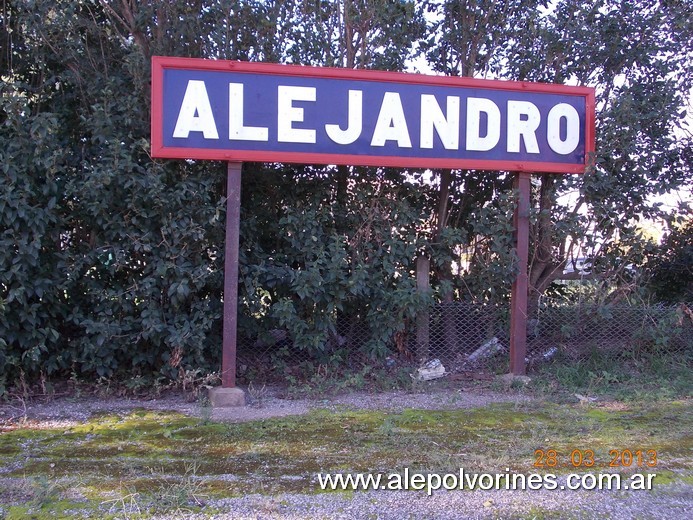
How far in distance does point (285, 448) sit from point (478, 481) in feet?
4.61

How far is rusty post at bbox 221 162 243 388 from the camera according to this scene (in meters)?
5.54

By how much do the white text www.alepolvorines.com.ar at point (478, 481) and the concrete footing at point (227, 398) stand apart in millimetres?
1804

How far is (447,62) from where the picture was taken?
7109 millimetres

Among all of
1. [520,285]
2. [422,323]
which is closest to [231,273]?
[422,323]

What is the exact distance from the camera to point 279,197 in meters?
6.40

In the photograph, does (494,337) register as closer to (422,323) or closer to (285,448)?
(422,323)

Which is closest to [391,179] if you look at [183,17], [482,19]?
[482,19]

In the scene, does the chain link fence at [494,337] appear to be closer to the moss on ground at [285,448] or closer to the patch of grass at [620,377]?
the patch of grass at [620,377]

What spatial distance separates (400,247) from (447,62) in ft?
7.94

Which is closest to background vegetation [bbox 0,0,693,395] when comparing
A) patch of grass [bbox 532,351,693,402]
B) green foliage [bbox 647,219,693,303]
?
green foliage [bbox 647,219,693,303]

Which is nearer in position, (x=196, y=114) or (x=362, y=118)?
(x=196, y=114)

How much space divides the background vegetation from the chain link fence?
227mm
